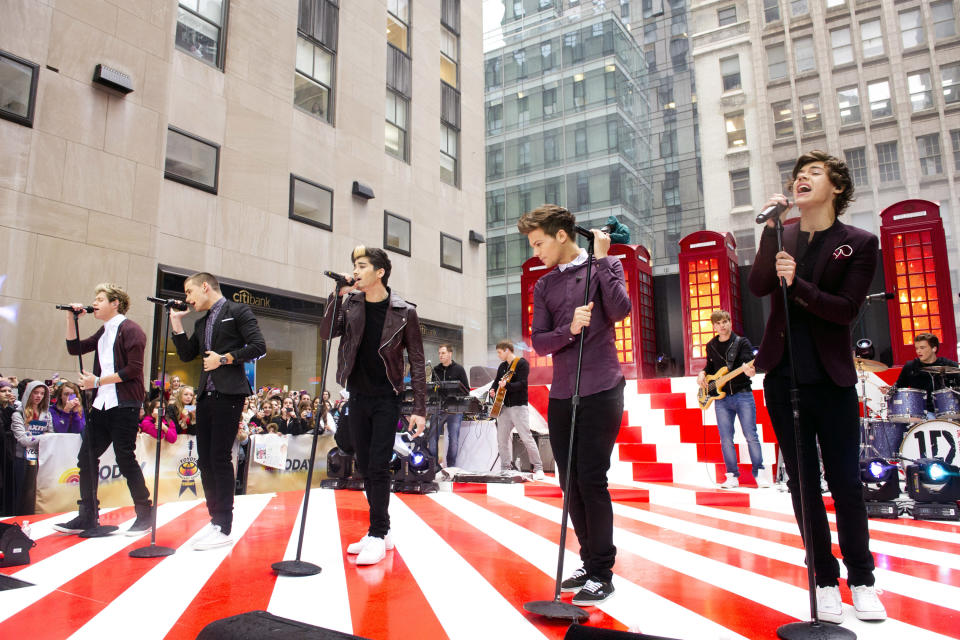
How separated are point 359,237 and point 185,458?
8030 mm

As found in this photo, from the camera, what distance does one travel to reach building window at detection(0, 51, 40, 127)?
883 centimetres

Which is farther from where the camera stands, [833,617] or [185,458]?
[185,458]

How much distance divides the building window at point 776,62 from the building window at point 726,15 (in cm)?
265

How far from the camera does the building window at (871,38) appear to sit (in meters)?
24.8

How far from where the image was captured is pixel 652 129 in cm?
3109

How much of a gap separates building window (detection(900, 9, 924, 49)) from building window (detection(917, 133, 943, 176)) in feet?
12.7

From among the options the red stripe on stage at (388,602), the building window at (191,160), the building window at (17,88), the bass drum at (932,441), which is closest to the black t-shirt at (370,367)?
the red stripe on stage at (388,602)

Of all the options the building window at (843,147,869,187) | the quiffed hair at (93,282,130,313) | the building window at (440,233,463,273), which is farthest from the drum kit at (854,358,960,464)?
the building window at (843,147,869,187)

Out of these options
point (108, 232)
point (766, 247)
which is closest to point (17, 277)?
point (108, 232)

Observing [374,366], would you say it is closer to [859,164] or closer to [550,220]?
[550,220]

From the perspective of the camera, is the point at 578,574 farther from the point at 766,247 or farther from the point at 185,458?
the point at 185,458

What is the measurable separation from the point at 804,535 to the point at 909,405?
539 cm

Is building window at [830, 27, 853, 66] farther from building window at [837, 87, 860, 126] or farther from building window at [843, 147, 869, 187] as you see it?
building window at [843, 147, 869, 187]

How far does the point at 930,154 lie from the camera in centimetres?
2341
